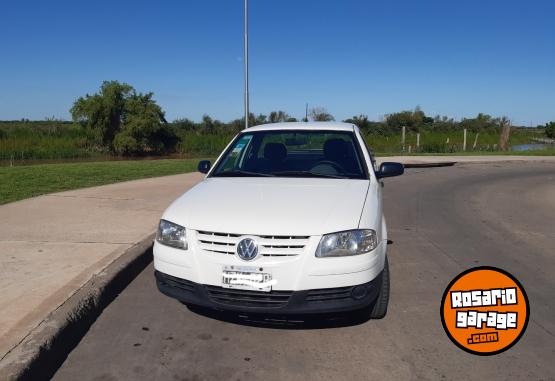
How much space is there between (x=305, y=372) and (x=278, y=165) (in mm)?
2479

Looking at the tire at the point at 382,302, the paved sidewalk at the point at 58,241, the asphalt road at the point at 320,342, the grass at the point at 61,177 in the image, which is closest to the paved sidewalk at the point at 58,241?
the paved sidewalk at the point at 58,241

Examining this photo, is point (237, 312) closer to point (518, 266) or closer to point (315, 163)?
point (315, 163)

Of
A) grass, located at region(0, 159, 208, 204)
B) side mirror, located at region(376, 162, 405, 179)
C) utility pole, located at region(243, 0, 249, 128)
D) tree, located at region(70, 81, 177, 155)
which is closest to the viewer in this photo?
side mirror, located at region(376, 162, 405, 179)

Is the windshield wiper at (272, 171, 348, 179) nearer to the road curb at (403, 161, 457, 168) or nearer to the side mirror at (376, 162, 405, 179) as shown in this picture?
the side mirror at (376, 162, 405, 179)

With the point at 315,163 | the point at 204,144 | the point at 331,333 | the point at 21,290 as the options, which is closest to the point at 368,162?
the point at 315,163

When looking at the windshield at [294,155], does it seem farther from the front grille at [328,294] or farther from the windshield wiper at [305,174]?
the front grille at [328,294]

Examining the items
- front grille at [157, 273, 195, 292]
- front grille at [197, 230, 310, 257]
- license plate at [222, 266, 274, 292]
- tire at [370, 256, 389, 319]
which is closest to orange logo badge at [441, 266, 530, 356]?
tire at [370, 256, 389, 319]

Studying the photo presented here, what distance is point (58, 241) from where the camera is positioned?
235 inches

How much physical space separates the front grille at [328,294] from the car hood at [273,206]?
1.31 feet

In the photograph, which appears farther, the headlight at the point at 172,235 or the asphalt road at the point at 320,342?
the headlight at the point at 172,235

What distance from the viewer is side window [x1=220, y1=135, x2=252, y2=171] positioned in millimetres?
5425

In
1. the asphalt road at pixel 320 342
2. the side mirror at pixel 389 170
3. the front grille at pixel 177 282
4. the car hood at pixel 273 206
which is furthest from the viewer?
the side mirror at pixel 389 170

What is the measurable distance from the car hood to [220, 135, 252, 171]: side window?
2.32ft

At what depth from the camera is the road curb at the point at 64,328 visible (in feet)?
9.88
